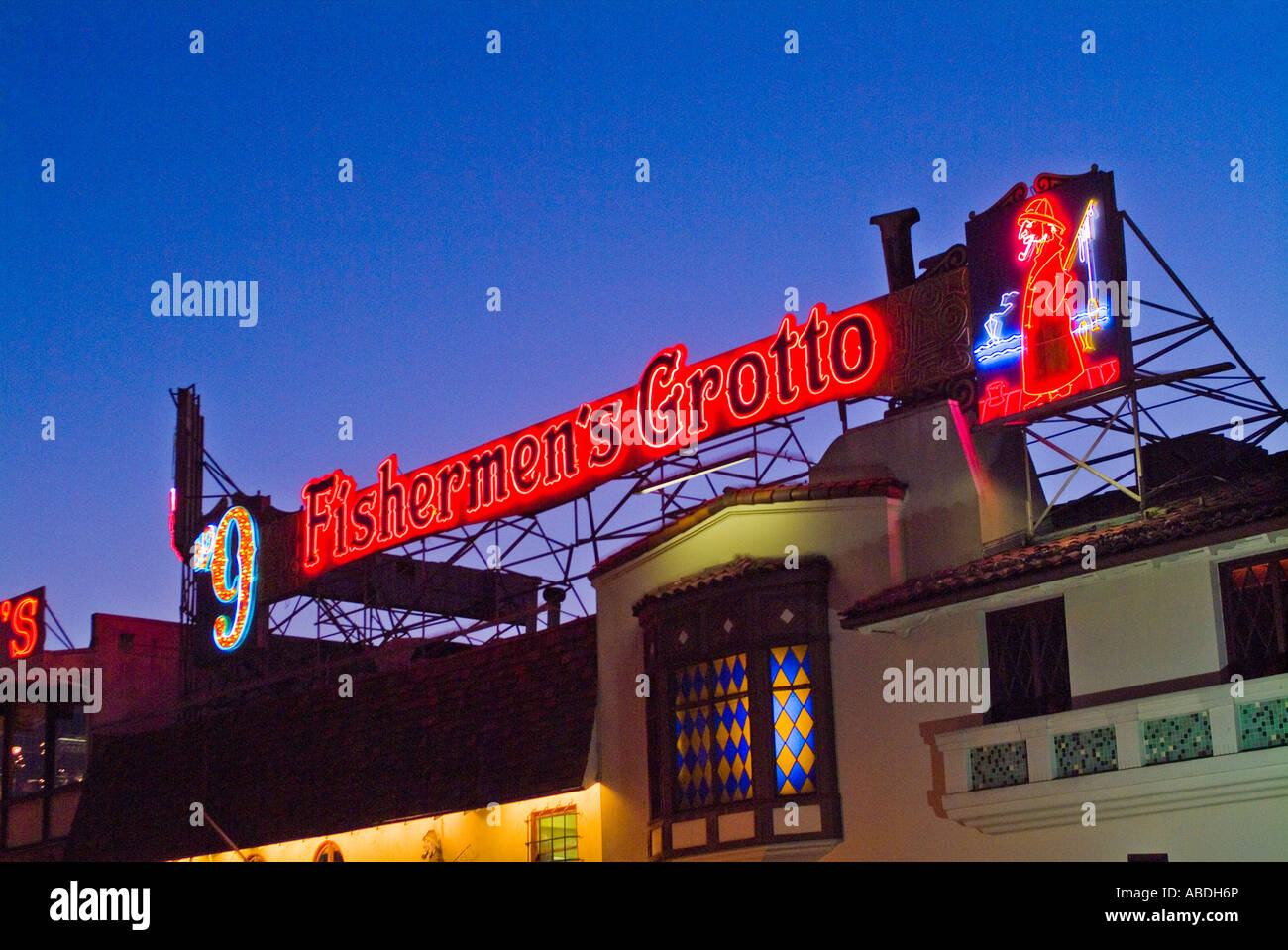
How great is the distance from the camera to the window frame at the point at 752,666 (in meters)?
25.1

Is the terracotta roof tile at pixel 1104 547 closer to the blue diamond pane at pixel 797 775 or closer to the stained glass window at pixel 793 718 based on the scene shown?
the stained glass window at pixel 793 718

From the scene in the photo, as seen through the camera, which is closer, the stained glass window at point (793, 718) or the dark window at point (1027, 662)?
the dark window at point (1027, 662)

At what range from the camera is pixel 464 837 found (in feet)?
102

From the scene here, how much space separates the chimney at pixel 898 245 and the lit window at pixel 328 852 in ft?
53.7

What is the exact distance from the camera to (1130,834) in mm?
21547

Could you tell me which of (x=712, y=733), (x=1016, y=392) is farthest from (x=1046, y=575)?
(x=712, y=733)

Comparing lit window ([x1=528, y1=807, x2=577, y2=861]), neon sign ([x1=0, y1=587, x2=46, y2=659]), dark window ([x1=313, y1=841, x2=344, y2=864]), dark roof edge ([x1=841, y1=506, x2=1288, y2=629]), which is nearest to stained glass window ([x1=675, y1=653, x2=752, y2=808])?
dark roof edge ([x1=841, y1=506, x2=1288, y2=629])

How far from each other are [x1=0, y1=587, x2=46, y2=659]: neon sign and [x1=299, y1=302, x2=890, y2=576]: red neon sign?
32.9 ft

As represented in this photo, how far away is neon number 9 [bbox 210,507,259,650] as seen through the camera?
1658 inches

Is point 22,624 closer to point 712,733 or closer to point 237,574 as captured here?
point 237,574

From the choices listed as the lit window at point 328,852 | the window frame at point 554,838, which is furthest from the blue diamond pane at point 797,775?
the lit window at point 328,852

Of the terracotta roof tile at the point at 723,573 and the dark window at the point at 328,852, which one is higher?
the terracotta roof tile at the point at 723,573

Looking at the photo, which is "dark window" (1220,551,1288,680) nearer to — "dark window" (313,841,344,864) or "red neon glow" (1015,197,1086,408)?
"red neon glow" (1015,197,1086,408)
